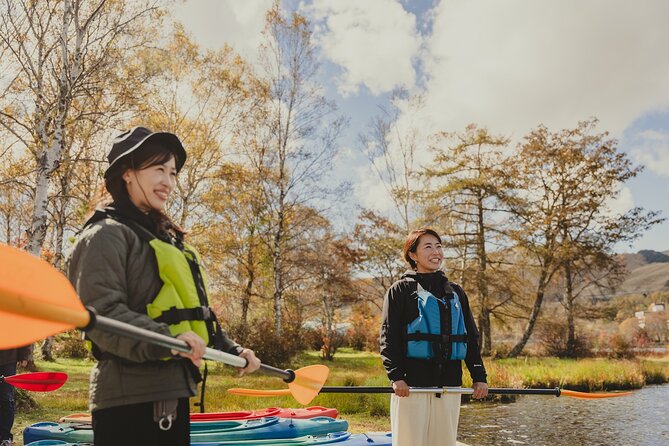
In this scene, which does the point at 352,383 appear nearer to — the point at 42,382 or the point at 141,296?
the point at 42,382

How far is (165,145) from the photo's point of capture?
172 cm

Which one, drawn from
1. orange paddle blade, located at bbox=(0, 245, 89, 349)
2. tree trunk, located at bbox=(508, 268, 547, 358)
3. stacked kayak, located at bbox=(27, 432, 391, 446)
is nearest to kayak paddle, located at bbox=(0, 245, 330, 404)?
orange paddle blade, located at bbox=(0, 245, 89, 349)

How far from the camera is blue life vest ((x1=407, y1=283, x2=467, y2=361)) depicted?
2.85 m

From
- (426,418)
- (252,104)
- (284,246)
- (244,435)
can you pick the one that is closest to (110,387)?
(426,418)

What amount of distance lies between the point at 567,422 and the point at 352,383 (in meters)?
3.47

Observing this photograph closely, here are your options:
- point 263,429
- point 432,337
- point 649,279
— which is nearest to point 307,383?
point 432,337

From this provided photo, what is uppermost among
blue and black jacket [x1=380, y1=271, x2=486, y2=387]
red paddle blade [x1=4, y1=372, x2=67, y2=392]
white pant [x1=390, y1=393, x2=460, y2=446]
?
blue and black jacket [x1=380, y1=271, x2=486, y2=387]

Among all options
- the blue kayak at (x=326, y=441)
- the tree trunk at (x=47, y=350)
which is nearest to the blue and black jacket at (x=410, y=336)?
the blue kayak at (x=326, y=441)

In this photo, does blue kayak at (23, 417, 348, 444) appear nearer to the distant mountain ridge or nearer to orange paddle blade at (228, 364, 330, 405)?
orange paddle blade at (228, 364, 330, 405)

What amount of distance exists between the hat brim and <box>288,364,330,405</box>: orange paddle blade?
1240 millimetres

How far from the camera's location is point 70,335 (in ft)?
49.7

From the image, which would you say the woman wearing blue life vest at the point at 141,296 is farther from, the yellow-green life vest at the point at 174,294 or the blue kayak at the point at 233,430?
the blue kayak at the point at 233,430

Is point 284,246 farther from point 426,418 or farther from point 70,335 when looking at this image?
point 426,418

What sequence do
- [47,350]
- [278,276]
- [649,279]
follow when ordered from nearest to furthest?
[47,350] → [278,276] → [649,279]
